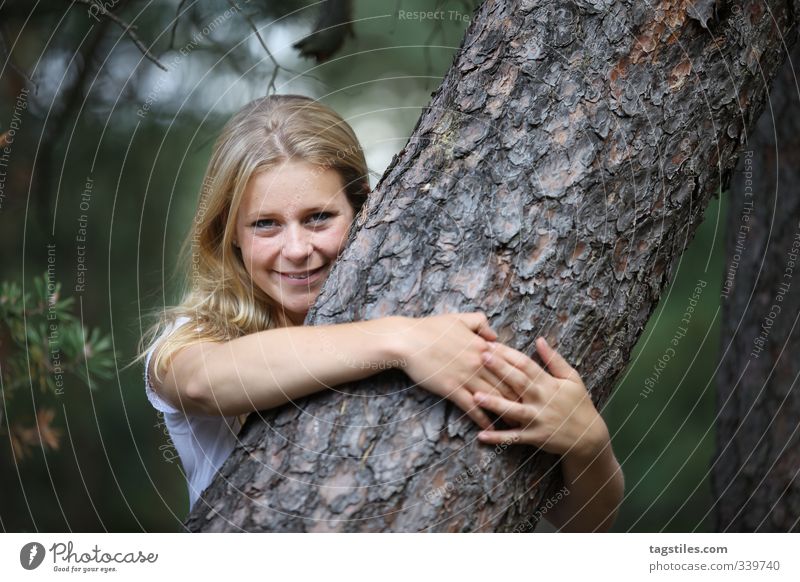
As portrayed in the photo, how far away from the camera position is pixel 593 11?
69cm

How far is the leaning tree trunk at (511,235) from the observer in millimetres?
623

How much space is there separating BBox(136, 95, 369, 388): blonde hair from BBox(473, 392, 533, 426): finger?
13.3 inches

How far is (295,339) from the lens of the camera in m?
0.66

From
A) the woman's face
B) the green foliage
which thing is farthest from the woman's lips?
the green foliage

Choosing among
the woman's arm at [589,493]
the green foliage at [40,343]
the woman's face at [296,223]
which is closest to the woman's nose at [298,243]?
the woman's face at [296,223]

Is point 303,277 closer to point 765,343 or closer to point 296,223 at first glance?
point 296,223

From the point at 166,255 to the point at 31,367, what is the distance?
38 centimetres

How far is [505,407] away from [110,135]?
80 cm

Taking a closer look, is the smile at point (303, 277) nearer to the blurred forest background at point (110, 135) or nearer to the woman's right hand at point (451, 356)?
the blurred forest background at point (110, 135)

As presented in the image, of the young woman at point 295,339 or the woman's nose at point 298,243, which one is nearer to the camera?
the young woman at point 295,339

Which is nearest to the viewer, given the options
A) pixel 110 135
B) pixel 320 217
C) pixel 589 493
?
pixel 589 493

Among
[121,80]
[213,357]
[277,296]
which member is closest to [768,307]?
[277,296]

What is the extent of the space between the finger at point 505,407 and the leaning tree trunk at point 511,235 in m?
0.02

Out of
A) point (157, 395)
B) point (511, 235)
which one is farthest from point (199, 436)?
point (511, 235)
